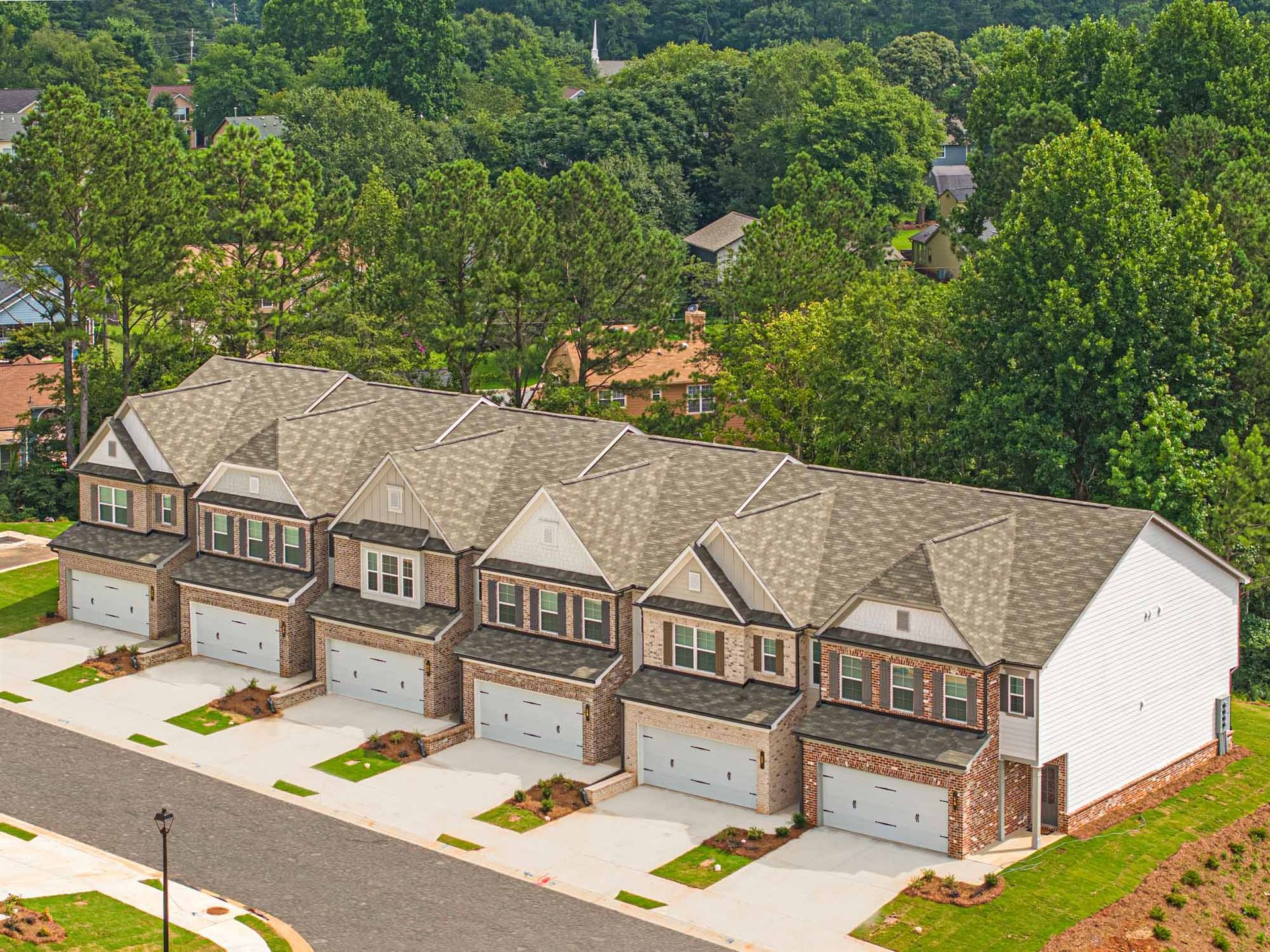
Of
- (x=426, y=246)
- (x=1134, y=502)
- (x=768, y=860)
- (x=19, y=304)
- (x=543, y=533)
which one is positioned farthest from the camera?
(x=19, y=304)

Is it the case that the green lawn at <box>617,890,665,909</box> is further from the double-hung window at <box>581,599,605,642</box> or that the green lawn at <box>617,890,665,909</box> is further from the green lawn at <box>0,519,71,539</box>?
A: the green lawn at <box>0,519,71,539</box>

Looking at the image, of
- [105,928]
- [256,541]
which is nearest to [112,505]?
[256,541]

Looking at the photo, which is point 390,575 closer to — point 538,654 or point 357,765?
point 538,654

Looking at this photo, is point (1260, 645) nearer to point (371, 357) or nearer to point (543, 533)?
point (543, 533)

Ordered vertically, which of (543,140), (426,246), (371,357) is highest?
(543,140)

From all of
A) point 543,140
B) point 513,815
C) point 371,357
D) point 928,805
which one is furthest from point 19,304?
point 928,805

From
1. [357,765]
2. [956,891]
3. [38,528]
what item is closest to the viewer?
[956,891]

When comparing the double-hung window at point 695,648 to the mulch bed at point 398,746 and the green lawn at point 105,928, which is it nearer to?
the mulch bed at point 398,746
